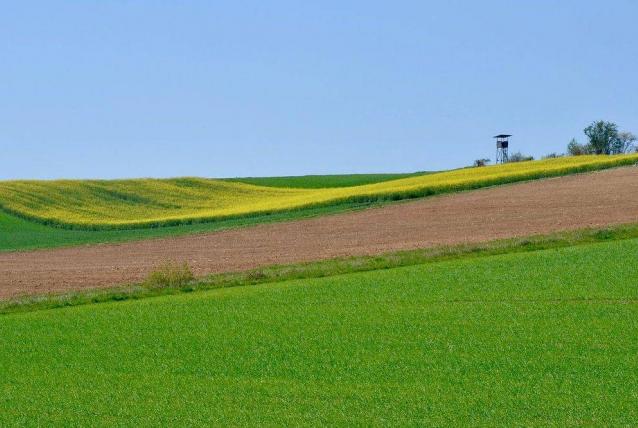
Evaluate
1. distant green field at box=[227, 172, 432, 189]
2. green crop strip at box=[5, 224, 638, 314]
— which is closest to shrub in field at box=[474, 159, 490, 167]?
distant green field at box=[227, 172, 432, 189]

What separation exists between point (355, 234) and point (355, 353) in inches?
913

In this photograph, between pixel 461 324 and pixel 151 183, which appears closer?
pixel 461 324

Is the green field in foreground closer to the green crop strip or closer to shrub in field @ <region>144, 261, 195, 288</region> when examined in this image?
the green crop strip

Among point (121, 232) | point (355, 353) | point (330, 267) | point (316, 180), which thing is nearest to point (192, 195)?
point (121, 232)

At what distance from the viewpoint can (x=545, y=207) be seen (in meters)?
40.5

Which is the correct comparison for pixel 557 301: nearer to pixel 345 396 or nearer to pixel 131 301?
pixel 345 396

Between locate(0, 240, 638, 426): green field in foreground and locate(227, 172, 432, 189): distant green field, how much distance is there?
2412 inches

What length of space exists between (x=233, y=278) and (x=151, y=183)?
4907 cm

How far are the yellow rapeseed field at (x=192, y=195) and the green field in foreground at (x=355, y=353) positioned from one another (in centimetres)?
2913

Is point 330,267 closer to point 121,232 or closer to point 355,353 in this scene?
point 355,353

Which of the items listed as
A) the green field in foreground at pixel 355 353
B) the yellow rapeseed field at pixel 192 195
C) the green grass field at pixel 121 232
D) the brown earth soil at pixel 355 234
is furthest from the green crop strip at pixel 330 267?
the yellow rapeseed field at pixel 192 195

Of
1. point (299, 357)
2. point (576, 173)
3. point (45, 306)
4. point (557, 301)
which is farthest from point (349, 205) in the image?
point (299, 357)

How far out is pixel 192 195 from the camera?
238 feet

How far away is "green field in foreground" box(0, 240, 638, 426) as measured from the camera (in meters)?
12.9
